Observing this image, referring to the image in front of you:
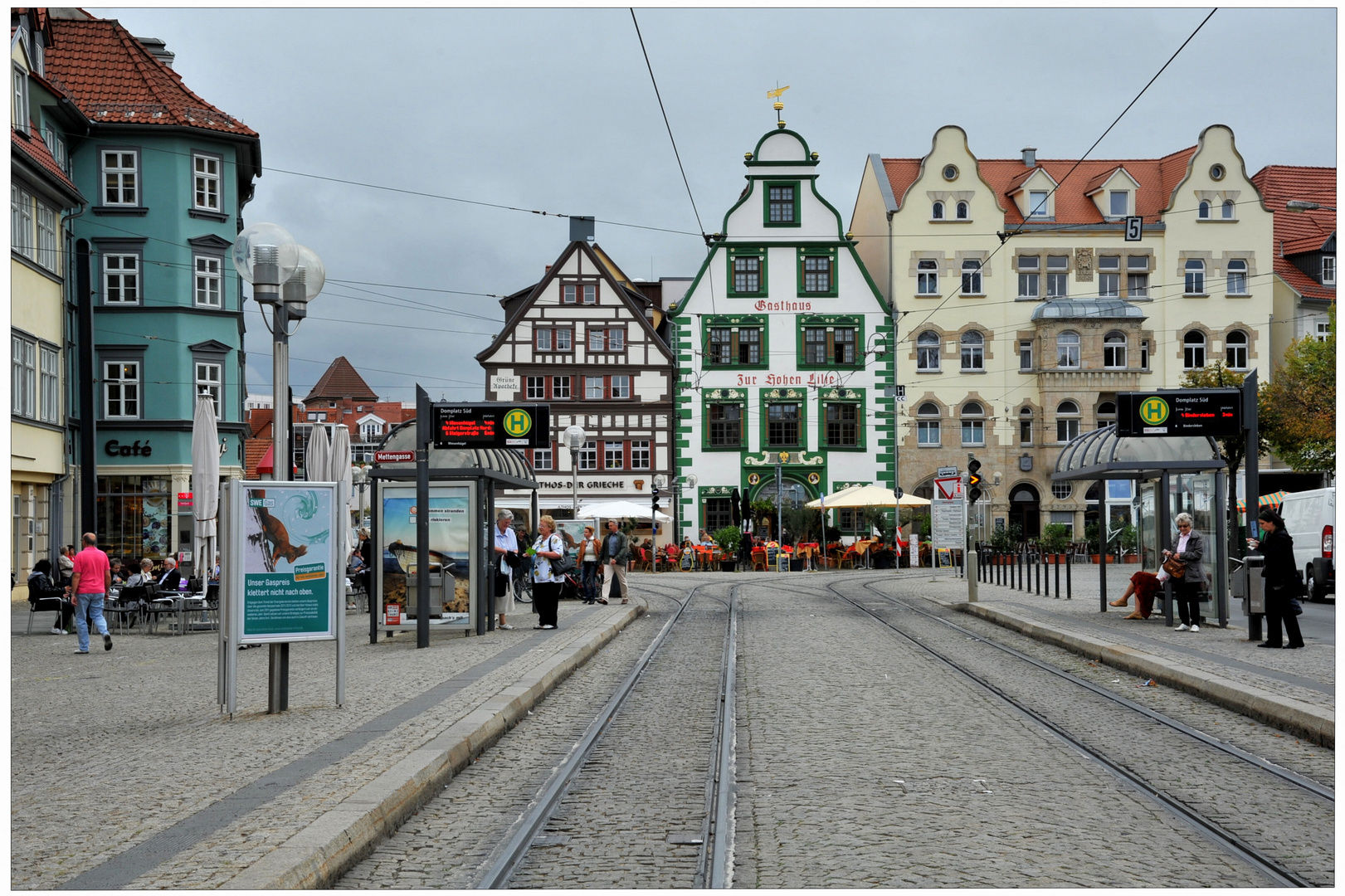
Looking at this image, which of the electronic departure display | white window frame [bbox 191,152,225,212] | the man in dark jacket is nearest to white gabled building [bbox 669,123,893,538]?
white window frame [bbox 191,152,225,212]

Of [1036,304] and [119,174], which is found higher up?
[119,174]

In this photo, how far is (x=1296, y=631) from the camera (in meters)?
16.3

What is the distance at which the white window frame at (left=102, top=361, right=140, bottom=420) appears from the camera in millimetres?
39844

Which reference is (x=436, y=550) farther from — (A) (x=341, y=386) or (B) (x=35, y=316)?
(A) (x=341, y=386)

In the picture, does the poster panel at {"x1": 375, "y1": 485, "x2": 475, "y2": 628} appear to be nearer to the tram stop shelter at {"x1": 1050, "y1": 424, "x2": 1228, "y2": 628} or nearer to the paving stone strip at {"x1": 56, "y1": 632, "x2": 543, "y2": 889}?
the paving stone strip at {"x1": 56, "y1": 632, "x2": 543, "y2": 889}

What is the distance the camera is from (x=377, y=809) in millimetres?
7137

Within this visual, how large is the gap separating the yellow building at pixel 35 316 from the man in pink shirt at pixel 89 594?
12901 mm

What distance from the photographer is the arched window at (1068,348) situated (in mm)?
59000

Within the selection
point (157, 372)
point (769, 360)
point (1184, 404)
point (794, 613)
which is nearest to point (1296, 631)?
point (1184, 404)

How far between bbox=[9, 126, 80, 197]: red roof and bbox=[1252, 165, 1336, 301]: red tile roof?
157ft

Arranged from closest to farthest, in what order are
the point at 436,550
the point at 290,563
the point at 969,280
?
the point at 290,563 < the point at 436,550 < the point at 969,280

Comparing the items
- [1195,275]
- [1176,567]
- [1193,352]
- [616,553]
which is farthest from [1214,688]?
[1195,275]

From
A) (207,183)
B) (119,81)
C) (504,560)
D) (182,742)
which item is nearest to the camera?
(182,742)

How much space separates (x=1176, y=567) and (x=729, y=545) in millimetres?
29661
